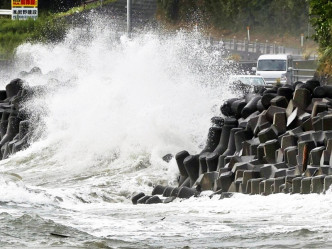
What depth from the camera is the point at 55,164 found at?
2714 cm

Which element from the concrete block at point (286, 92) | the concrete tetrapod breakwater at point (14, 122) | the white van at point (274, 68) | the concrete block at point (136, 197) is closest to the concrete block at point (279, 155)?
the concrete block at point (286, 92)

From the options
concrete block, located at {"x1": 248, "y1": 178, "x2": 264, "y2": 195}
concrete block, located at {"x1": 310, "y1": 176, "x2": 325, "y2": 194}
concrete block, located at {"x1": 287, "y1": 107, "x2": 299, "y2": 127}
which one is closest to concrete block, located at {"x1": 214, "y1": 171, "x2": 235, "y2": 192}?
concrete block, located at {"x1": 248, "y1": 178, "x2": 264, "y2": 195}

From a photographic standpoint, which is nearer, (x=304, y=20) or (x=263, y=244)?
(x=263, y=244)

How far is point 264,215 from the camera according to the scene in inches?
606

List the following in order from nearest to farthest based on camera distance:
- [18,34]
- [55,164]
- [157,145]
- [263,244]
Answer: [263,244] < [157,145] < [55,164] < [18,34]

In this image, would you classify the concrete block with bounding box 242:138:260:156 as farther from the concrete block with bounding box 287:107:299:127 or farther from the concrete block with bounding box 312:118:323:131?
the concrete block with bounding box 312:118:323:131

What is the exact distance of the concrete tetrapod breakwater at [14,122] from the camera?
30.2m

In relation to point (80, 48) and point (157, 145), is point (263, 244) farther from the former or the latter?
point (80, 48)

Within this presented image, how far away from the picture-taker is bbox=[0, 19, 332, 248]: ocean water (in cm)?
1393

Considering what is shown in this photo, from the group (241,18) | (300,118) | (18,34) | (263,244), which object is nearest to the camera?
(263,244)

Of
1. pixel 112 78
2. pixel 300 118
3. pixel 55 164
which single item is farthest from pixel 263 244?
pixel 112 78

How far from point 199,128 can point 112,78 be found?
5080 mm

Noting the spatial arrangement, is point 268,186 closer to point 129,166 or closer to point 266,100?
point 266,100

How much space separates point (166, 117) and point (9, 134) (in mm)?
6479
